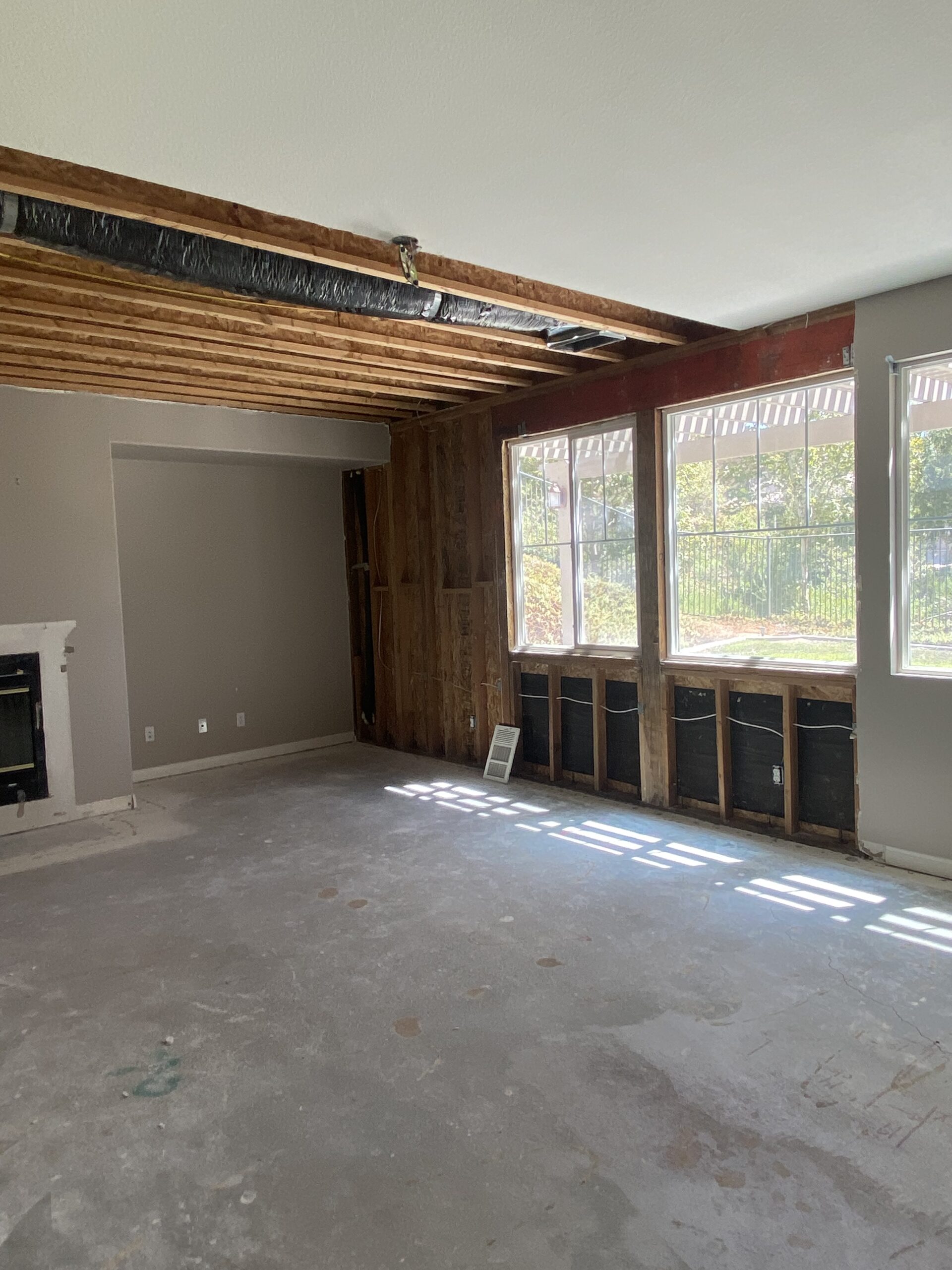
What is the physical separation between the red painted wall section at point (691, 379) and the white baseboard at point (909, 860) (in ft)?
8.23

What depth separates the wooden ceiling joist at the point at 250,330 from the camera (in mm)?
2865

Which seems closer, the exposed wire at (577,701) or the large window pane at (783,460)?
the large window pane at (783,460)

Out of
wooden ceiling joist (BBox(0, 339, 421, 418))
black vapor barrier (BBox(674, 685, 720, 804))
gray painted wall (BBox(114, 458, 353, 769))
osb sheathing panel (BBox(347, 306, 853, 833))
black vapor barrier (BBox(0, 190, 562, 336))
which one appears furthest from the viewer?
gray painted wall (BBox(114, 458, 353, 769))

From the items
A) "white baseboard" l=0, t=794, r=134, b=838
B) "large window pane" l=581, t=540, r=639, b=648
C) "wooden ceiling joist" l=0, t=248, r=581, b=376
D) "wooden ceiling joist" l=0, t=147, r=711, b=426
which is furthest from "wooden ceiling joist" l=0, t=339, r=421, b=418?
"white baseboard" l=0, t=794, r=134, b=838

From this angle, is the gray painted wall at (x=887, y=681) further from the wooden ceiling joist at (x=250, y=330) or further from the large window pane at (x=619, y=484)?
the large window pane at (x=619, y=484)

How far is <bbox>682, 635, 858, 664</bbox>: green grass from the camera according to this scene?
4328mm

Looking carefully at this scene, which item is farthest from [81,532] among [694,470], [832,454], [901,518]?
[901,518]

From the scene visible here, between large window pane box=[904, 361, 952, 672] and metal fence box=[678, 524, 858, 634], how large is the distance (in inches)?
12.2

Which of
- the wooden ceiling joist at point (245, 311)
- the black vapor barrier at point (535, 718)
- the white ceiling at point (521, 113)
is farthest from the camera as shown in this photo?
the black vapor barrier at point (535, 718)

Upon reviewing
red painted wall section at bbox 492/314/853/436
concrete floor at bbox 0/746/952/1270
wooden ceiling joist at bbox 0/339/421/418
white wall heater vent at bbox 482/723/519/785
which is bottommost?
concrete floor at bbox 0/746/952/1270

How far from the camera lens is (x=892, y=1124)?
2.21 meters

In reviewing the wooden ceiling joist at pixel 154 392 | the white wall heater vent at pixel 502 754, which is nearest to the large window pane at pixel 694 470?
the white wall heater vent at pixel 502 754

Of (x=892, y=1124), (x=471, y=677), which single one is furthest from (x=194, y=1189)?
(x=471, y=677)

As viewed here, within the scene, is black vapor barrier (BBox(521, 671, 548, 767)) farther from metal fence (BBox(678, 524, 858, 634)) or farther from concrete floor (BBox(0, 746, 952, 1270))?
concrete floor (BBox(0, 746, 952, 1270))
